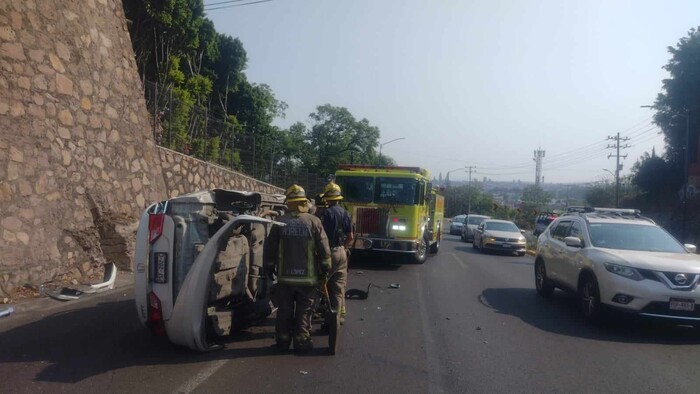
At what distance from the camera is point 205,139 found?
20.8m

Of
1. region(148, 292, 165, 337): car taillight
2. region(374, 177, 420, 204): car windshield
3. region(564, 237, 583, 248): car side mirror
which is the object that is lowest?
region(148, 292, 165, 337): car taillight

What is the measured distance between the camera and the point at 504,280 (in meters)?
14.7

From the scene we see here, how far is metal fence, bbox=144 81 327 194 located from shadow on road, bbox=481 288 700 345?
35.6ft

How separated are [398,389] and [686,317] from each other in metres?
4.76

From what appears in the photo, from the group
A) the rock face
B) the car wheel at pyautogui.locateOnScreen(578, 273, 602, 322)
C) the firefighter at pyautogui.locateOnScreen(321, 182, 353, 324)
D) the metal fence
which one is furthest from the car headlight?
the metal fence

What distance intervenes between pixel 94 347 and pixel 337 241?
3.17 meters

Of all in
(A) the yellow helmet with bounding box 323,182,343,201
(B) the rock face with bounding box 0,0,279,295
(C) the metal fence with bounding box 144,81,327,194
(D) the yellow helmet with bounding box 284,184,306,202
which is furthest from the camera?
(C) the metal fence with bounding box 144,81,327,194

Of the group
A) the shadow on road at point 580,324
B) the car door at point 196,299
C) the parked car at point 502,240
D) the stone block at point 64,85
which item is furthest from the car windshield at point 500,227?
the car door at point 196,299

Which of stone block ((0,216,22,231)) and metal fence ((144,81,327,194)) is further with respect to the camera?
metal fence ((144,81,327,194))

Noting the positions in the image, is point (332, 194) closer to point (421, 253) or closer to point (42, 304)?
point (42, 304)

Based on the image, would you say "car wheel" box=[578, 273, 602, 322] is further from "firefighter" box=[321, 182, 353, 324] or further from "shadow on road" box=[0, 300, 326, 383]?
"shadow on road" box=[0, 300, 326, 383]

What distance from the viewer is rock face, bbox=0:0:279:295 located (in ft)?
32.1

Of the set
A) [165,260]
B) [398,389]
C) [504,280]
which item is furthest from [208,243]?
[504,280]

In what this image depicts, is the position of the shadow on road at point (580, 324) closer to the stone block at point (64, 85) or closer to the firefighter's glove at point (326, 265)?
the firefighter's glove at point (326, 265)
